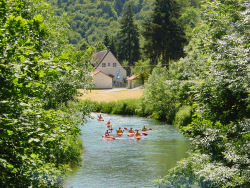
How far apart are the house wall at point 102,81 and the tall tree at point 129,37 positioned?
11.6 metres

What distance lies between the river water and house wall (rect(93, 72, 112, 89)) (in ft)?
168

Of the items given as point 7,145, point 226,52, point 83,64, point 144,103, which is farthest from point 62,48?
point 144,103

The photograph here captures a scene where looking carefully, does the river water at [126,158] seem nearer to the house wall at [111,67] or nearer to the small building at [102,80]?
the small building at [102,80]

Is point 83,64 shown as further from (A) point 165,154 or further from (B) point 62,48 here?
(A) point 165,154

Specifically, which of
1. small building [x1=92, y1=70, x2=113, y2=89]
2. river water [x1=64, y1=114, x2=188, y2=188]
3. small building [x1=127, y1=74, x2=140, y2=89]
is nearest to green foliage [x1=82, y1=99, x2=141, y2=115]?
river water [x1=64, y1=114, x2=188, y2=188]

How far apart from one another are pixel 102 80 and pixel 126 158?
66381 mm

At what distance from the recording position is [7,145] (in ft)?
27.9

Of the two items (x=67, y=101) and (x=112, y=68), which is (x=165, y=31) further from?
(x=67, y=101)

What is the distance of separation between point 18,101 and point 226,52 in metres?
8.99

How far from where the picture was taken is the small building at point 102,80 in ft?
305

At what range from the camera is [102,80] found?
93.4 m

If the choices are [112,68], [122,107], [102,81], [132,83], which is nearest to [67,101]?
[122,107]

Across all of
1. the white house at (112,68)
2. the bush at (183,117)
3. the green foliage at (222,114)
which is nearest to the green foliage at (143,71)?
the white house at (112,68)

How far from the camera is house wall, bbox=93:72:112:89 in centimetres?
9300
